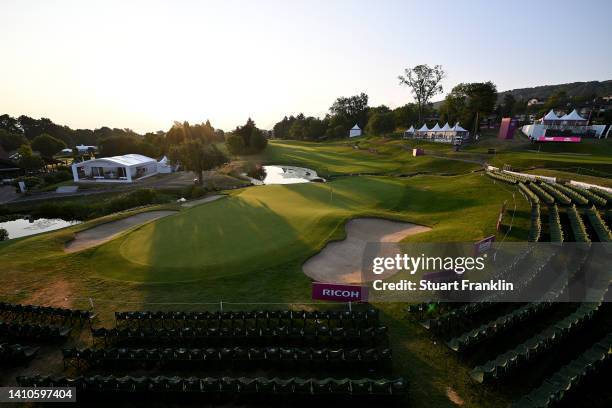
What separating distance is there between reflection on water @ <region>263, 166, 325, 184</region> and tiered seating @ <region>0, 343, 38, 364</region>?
51891 millimetres

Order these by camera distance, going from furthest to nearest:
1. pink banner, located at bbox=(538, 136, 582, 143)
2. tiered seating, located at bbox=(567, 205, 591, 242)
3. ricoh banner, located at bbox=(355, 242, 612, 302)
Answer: pink banner, located at bbox=(538, 136, 582, 143)
tiered seating, located at bbox=(567, 205, 591, 242)
ricoh banner, located at bbox=(355, 242, 612, 302)

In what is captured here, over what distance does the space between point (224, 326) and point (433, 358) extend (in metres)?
9.41

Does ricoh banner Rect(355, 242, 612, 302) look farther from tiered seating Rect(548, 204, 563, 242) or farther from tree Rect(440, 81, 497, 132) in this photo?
tree Rect(440, 81, 497, 132)

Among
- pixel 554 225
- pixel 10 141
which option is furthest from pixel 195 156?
pixel 10 141

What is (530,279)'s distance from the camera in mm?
15555

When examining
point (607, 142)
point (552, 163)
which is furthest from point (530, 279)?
point (607, 142)

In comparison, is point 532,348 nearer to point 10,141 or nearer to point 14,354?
point 14,354

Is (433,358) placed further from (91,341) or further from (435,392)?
(91,341)

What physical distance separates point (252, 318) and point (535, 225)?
2165cm

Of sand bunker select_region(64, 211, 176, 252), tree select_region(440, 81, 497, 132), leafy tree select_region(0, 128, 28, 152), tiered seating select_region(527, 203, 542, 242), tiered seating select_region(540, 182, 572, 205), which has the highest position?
tree select_region(440, 81, 497, 132)

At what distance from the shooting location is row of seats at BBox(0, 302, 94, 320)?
15.3m

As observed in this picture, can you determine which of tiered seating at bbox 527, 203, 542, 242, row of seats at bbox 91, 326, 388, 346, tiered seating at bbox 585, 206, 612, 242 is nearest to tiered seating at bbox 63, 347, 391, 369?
row of seats at bbox 91, 326, 388, 346

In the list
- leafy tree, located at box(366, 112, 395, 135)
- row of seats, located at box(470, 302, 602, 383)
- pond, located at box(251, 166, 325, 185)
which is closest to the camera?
row of seats, located at box(470, 302, 602, 383)

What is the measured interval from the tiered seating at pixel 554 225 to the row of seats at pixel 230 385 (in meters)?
17.2
